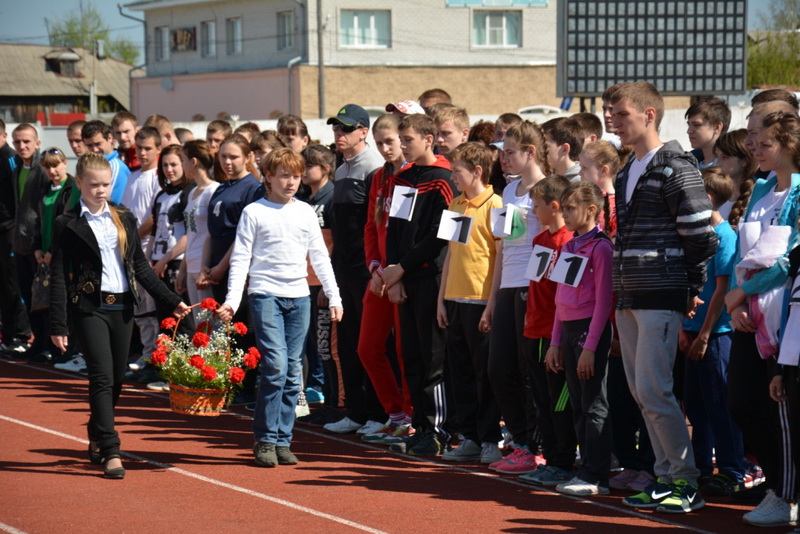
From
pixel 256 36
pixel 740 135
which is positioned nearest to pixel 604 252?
pixel 740 135

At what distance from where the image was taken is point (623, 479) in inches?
305

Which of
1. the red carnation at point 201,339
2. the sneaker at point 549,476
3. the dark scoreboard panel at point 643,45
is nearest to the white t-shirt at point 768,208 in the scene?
the sneaker at point 549,476

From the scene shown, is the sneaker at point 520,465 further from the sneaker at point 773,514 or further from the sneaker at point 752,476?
the sneaker at point 773,514

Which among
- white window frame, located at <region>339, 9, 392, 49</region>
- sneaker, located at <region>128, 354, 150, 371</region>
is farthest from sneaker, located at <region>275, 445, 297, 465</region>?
white window frame, located at <region>339, 9, 392, 49</region>

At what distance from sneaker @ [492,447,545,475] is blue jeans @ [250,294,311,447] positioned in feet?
4.84

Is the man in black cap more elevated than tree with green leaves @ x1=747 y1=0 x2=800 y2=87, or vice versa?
tree with green leaves @ x1=747 y1=0 x2=800 y2=87

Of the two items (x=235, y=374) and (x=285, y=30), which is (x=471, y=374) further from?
(x=285, y=30)

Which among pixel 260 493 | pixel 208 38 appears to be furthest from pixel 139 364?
pixel 208 38

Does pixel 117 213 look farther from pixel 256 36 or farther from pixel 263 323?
pixel 256 36

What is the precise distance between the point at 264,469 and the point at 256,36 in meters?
46.8

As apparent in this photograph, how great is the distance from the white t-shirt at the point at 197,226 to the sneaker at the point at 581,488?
15.4ft

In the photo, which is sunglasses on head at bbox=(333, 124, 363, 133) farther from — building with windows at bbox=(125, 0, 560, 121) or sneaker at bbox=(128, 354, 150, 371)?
building with windows at bbox=(125, 0, 560, 121)

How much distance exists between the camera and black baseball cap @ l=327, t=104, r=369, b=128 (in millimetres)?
9539

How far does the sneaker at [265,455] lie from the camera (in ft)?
27.2
